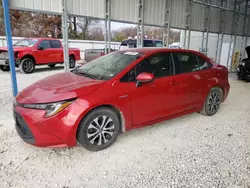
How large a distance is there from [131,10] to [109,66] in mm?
4787

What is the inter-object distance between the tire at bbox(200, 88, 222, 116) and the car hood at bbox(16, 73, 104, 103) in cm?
245

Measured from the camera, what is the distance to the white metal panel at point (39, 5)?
492 cm

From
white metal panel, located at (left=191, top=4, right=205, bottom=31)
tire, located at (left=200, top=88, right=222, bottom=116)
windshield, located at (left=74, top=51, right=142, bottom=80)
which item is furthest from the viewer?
white metal panel, located at (left=191, top=4, right=205, bottom=31)

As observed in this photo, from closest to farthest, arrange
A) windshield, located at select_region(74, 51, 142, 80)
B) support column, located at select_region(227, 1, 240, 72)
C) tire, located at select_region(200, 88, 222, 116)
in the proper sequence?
windshield, located at select_region(74, 51, 142, 80) → tire, located at select_region(200, 88, 222, 116) → support column, located at select_region(227, 1, 240, 72)

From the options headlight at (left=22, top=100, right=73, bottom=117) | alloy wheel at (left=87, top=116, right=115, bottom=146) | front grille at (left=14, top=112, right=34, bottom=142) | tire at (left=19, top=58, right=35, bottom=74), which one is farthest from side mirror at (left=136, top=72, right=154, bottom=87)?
tire at (left=19, top=58, right=35, bottom=74)

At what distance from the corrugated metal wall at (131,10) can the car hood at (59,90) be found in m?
3.29

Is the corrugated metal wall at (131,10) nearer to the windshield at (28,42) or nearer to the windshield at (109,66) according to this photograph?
the windshield at (109,66)

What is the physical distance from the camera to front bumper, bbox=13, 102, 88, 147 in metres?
2.37

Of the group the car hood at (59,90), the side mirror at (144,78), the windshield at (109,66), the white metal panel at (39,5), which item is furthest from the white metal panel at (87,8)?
the side mirror at (144,78)

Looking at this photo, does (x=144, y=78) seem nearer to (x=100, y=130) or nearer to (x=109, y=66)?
(x=109, y=66)

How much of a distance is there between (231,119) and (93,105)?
3.08 m

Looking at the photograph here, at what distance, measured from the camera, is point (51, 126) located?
238 cm

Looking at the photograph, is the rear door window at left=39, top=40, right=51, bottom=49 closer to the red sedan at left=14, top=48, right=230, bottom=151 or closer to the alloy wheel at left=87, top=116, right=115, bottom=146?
the red sedan at left=14, top=48, right=230, bottom=151

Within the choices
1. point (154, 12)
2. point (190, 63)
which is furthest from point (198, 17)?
point (190, 63)
